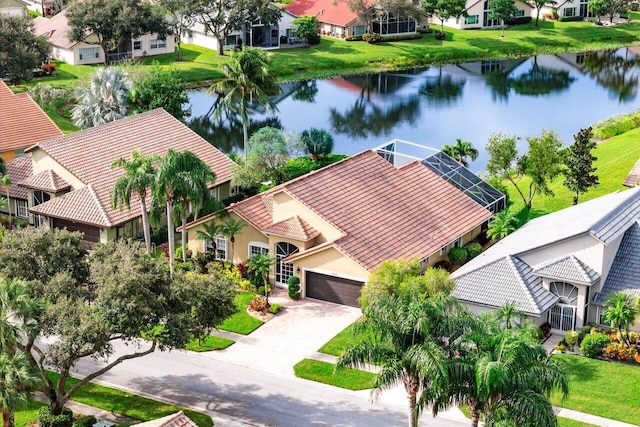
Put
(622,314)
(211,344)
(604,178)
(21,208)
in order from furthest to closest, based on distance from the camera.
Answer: (604,178) → (21,208) → (211,344) → (622,314)

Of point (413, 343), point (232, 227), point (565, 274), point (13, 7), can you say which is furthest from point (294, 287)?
point (13, 7)

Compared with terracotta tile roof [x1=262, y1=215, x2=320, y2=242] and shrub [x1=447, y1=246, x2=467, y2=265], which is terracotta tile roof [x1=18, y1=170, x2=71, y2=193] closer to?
terracotta tile roof [x1=262, y1=215, x2=320, y2=242]

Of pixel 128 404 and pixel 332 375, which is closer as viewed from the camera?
pixel 128 404

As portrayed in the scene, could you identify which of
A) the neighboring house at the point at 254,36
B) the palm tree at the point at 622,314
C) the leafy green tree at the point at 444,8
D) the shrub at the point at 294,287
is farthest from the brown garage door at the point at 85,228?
the leafy green tree at the point at 444,8

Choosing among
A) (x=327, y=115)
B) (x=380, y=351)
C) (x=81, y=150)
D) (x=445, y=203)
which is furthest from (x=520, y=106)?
(x=380, y=351)

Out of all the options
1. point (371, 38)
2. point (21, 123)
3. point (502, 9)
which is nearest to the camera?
point (21, 123)

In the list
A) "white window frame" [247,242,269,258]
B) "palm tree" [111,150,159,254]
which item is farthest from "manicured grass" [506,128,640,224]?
"palm tree" [111,150,159,254]

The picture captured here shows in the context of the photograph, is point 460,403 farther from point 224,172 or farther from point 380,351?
point 224,172

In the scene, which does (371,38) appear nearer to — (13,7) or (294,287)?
(13,7)
